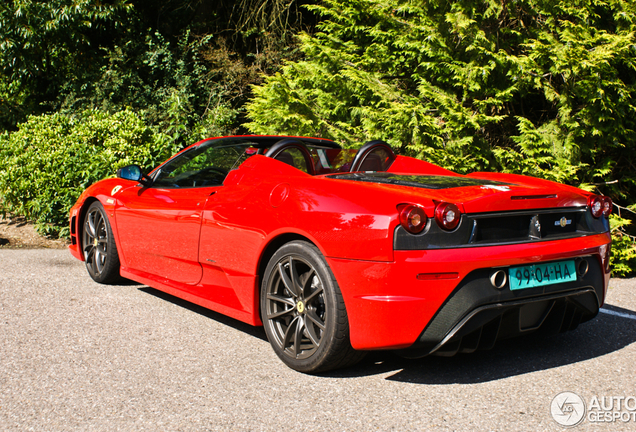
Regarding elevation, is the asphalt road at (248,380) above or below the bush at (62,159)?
below

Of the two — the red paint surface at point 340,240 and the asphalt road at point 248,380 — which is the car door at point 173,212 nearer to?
the red paint surface at point 340,240

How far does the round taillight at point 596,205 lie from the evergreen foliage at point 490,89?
9.37ft

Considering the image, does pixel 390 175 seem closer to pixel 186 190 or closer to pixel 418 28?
pixel 186 190

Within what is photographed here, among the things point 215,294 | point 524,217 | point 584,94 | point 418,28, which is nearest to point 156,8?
point 418,28

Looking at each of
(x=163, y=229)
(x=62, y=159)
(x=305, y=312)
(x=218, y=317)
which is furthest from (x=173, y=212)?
(x=62, y=159)

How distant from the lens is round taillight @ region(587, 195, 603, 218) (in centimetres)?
314

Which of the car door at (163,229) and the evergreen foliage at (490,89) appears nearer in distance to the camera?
the car door at (163,229)

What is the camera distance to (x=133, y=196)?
4.59m

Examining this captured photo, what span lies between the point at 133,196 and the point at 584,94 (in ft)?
14.9

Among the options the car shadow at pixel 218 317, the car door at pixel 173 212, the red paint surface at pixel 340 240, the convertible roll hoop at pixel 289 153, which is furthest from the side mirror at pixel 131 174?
the convertible roll hoop at pixel 289 153

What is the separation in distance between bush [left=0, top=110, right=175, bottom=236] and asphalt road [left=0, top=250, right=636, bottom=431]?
14.2 feet

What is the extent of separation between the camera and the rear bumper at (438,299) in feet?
8.33

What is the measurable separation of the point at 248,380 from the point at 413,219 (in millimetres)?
1203

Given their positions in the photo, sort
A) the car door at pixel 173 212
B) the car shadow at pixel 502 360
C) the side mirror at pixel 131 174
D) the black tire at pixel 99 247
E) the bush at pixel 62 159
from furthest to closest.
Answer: the bush at pixel 62 159
the black tire at pixel 99 247
the side mirror at pixel 131 174
the car door at pixel 173 212
the car shadow at pixel 502 360
